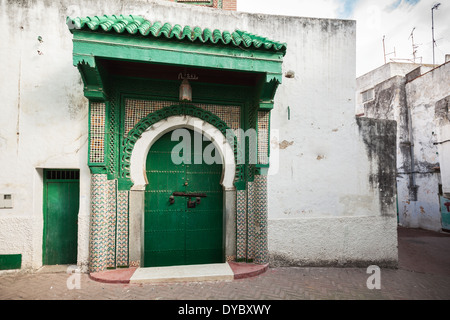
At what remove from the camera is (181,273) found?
4.66m

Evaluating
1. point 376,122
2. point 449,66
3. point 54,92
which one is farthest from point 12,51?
point 449,66

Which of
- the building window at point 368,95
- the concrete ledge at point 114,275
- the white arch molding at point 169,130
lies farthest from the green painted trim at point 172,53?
the building window at point 368,95

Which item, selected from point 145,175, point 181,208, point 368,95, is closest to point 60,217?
point 145,175

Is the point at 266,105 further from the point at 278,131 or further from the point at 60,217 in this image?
the point at 60,217

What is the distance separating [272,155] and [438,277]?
4.27m

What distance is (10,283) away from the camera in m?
4.26

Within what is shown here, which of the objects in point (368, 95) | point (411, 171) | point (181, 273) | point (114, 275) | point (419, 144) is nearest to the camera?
point (114, 275)

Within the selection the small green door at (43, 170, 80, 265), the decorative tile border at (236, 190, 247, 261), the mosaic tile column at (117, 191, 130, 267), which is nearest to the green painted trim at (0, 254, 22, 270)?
the small green door at (43, 170, 80, 265)

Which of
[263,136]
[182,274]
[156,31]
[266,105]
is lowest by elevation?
[182,274]

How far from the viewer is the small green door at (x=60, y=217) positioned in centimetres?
486

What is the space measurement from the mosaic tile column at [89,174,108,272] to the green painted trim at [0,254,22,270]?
127 cm

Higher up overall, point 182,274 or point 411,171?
point 411,171

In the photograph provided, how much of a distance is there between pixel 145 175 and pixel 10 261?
2.81m

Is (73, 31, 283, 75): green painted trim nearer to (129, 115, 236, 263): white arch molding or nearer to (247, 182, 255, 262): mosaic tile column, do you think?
(129, 115, 236, 263): white arch molding
